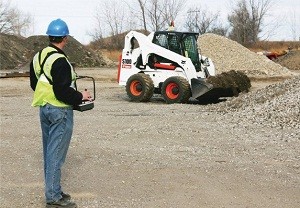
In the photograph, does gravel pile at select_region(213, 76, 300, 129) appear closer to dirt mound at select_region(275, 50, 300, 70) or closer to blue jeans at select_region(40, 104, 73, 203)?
blue jeans at select_region(40, 104, 73, 203)

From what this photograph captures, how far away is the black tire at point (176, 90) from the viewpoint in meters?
15.6

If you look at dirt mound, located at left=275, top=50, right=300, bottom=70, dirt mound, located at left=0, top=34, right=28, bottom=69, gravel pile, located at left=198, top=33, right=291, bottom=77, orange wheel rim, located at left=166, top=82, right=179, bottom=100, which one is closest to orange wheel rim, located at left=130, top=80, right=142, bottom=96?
orange wheel rim, located at left=166, top=82, right=179, bottom=100

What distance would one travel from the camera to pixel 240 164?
7.48 metres

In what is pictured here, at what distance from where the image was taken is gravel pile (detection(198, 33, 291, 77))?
1240 inches

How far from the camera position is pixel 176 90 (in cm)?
1593

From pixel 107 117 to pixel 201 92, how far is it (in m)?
3.84

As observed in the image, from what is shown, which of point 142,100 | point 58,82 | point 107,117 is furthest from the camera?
point 142,100

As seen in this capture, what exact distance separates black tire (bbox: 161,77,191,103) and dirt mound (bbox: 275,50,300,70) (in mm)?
31211

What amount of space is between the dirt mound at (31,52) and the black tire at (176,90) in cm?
3033

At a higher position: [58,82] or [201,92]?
[58,82]

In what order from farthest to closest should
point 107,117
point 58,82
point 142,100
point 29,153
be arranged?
point 142,100 → point 107,117 → point 29,153 → point 58,82

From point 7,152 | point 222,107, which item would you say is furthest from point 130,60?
point 7,152

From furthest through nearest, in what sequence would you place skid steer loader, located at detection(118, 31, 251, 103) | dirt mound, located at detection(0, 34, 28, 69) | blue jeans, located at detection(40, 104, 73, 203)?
dirt mound, located at detection(0, 34, 28, 69) < skid steer loader, located at detection(118, 31, 251, 103) < blue jeans, located at detection(40, 104, 73, 203)

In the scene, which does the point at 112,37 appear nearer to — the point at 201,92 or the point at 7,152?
the point at 201,92
